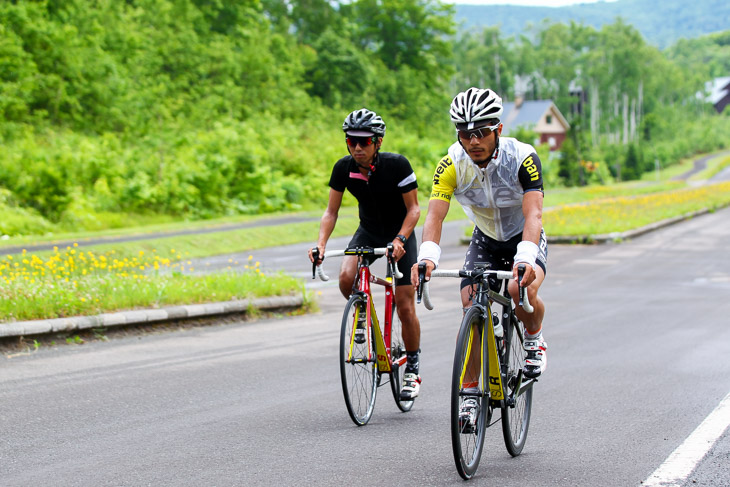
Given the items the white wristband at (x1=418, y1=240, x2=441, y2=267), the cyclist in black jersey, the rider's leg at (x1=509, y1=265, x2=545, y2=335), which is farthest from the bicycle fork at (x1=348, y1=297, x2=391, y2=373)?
the white wristband at (x1=418, y1=240, x2=441, y2=267)

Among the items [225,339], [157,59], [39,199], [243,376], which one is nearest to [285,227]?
[39,199]

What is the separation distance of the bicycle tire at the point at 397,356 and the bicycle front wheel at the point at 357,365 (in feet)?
0.58

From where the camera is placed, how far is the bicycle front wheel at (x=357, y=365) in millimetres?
6156

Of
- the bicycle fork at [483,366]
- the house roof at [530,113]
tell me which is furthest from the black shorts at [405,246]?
the house roof at [530,113]

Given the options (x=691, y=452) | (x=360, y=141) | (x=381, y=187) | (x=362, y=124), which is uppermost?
(x=362, y=124)

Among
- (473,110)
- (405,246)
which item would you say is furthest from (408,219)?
(473,110)

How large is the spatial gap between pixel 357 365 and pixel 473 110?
6.93 feet

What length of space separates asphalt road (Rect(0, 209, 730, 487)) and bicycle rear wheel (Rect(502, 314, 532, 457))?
0.37 ft

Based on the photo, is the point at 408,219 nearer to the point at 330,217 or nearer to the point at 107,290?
the point at 330,217

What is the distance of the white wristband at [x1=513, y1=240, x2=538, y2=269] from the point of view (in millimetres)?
4910

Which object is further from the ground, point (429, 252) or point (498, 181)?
point (498, 181)

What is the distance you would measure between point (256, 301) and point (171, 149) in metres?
22.0

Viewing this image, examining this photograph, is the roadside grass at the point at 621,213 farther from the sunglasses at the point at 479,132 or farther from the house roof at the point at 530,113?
the house roof at the point at 530,113

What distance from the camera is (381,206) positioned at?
6.77 metres
